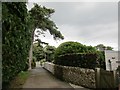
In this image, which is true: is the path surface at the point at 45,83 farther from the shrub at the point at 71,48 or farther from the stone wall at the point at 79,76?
the shrub at the point at 71,48

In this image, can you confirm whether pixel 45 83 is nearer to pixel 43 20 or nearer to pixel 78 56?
pixel 78 56

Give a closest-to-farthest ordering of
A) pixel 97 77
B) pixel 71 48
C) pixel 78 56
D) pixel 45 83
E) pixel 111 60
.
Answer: pixel 97 77 < pixel 78 56 < pixel 45 83 < pixel 71 48 < pixel 111 60

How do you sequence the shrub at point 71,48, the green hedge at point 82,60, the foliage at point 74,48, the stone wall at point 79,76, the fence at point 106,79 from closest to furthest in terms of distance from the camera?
1. the fence at point 106,79
2. the stone wall at point 79,76
3. the green hedge at point 82,60
4. the foliage at point 74,48
5. the shrub at point 71,48

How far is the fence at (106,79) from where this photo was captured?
9.64m

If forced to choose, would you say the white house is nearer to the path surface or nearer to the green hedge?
the green hedge

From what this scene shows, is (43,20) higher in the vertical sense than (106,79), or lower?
higher

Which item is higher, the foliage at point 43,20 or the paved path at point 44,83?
the foliage at point 43,20

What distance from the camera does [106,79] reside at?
411 inches

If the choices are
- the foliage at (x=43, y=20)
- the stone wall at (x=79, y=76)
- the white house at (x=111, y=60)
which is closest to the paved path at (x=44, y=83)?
the stone wall at (x=79, y=76)

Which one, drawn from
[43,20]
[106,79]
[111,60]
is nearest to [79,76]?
[106,79]

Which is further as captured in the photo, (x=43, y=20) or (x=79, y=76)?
(x=43, y=20)

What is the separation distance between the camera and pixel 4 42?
7.61 metres

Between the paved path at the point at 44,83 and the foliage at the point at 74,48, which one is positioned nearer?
the paved path at the point at 44,83

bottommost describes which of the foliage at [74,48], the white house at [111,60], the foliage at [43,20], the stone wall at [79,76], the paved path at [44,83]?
the paved path at [44,83]
